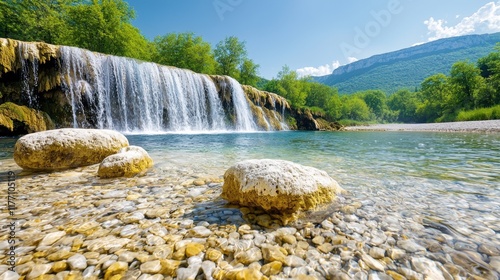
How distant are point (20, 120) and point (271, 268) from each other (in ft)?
64.5

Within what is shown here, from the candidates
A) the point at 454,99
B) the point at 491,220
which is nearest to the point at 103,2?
the point at 491,220

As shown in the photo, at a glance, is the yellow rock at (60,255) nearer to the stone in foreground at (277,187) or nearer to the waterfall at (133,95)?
the stone in foreground at (277,187)

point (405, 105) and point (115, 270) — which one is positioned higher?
point (405, 105)

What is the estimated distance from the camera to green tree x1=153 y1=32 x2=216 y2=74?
→ 38781mm

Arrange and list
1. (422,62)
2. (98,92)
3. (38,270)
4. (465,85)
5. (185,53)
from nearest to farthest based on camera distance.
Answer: (38,270)
(98,92)
(185,53)
(465,85)
(422,62)

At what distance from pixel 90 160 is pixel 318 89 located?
62.0 m

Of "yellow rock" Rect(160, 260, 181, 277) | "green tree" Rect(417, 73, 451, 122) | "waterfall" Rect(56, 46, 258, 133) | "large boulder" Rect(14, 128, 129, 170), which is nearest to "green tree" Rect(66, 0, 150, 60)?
"waterfall" Rect(56, 46, 258, 133)

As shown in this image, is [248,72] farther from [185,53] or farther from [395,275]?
[395,275]

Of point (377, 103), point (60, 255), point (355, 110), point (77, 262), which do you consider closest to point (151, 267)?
point (77, 262)

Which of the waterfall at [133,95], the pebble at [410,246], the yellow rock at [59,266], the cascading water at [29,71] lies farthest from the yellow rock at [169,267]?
the cascading water at [29,71]

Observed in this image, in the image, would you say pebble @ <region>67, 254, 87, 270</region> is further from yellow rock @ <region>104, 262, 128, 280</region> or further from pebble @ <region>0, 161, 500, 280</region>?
yellow rock @ <region>104, 262, 128, 280</region>

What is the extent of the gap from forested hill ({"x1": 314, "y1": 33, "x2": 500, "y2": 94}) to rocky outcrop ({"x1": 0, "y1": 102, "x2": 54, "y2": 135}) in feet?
→ 513

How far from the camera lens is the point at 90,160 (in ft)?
19.1

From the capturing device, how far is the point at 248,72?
152 ft
